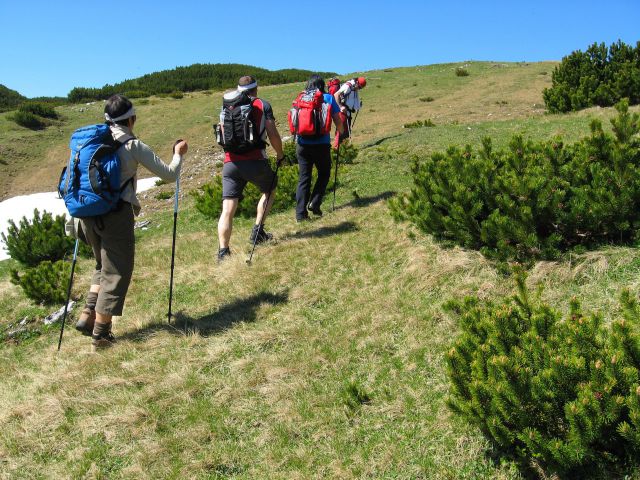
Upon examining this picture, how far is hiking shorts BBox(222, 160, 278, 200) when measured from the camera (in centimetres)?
671

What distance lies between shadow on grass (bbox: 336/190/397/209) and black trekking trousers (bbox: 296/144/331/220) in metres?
0.83

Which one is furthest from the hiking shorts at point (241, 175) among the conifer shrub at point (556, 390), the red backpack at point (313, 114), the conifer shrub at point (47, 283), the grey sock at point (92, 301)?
the conifer shrub at point (556, 390)

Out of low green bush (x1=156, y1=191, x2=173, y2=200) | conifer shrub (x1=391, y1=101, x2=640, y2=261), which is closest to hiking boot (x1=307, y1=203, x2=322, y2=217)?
conifer shrub (x1=391, y1=101, x2=640, y2=261)

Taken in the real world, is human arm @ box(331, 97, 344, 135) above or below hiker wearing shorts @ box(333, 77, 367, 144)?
below

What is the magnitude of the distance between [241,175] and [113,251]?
2212mm

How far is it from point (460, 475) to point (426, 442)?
1.08 ft

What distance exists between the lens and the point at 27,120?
3481 centimetres

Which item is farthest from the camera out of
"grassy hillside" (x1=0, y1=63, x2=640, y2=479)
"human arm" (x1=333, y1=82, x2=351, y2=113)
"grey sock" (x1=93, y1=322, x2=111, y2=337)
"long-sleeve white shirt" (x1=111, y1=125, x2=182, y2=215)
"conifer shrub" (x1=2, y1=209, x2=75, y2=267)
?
"conifer shrub" (x1=2, y1=209, x2=75, y2=267)

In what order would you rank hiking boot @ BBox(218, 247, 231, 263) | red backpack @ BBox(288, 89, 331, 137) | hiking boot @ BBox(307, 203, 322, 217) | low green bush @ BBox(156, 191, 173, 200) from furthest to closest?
low green bush @ BBox(156, 191, 173, 200) < hiking boot @ BBox(307, 203, 322, 217) < red backpack @ BBox(288, 89, 331, 137) < hiking boot @ BBox(218, 247, 231, 263)

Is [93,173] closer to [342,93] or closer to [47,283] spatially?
[47,283]

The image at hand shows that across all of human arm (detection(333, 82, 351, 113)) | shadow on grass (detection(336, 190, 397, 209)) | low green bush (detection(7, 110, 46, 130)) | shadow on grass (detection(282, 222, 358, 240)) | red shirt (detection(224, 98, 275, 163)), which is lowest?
shadow on grass (detection(282, 222, 358, 240))

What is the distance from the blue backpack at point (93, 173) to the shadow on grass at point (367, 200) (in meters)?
4.82

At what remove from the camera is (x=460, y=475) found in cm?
308

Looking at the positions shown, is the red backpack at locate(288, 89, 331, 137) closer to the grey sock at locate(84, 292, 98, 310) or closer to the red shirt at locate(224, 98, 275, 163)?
the red shirt at locate(224, 98, 275, 163)
